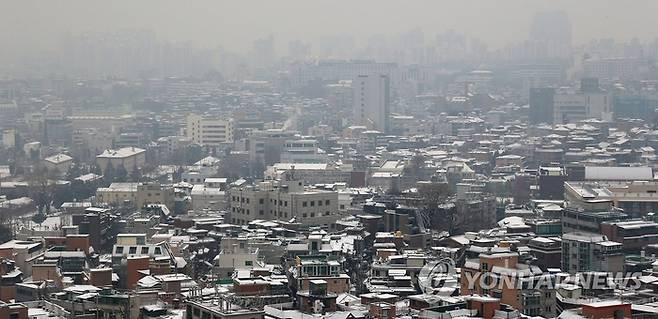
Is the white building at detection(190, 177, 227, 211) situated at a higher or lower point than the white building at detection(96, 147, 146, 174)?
higher

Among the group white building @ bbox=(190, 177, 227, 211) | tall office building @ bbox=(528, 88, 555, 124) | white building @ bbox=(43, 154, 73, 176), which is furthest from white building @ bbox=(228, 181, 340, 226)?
tall office building @ bbox=(528, 88, 555, 124)

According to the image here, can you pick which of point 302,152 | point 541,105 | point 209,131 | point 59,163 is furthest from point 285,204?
point 541,105

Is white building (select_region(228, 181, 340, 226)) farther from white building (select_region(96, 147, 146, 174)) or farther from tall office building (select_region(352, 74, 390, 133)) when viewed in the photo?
tall office building (select_region(352, 74, 390, 133))

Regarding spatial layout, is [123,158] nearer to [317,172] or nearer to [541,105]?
[317,172]

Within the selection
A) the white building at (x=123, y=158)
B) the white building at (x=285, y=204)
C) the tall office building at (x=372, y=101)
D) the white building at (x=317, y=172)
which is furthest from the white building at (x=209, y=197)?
the tall office building at (x=372, y=101)

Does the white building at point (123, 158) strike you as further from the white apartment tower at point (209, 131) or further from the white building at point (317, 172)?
the white apartment tower at point (209, 131)

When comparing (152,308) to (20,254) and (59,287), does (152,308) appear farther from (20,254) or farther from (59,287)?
(20,254)

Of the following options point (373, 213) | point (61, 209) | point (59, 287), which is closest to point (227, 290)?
point (59, 287)
